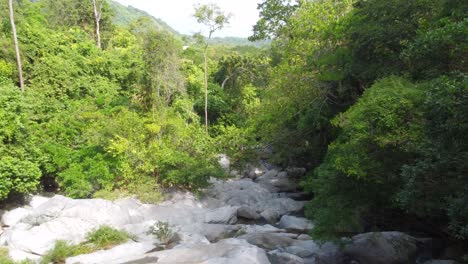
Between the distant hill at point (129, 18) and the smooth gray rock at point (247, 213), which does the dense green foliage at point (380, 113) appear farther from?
the distant hill at point (129, 18)

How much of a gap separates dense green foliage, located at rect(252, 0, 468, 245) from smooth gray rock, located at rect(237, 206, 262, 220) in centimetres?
341

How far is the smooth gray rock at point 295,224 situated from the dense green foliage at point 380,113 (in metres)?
2.61

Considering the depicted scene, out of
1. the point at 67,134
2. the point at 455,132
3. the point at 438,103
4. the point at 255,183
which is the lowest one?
the point at 255,183

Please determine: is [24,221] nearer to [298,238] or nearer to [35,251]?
[35,251]

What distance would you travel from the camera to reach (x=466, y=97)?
5.19 m

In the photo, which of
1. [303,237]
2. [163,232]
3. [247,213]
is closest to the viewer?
[163,232]

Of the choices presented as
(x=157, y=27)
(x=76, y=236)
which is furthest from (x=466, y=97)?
(x=157, y=27)

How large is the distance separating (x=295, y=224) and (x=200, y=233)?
153 inches

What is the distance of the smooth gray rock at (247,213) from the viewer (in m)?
15.4

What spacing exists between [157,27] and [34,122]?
337 inches

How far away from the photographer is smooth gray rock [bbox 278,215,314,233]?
13.9 meters

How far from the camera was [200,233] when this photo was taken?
1300cm

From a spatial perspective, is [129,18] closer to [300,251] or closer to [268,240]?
[268,240]

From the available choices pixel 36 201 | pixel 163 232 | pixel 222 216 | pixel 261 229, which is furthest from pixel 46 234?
pixel 261 229
